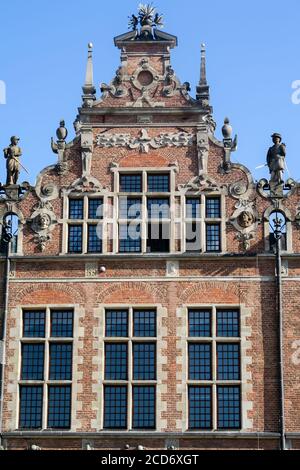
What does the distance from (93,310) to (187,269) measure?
112 inches

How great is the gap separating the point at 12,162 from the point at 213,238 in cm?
622

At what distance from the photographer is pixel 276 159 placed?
34.9 metres

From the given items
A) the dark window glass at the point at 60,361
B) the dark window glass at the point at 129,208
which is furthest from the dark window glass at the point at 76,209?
the dark window glass at the point at 60,361

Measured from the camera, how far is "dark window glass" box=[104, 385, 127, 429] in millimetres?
33031

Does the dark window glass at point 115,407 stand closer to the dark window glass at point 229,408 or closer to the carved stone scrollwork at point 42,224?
the dark window glass at point 229,408

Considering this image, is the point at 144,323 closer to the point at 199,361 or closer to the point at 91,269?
the point at 199,361

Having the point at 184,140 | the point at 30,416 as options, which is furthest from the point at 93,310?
the point at 184,140

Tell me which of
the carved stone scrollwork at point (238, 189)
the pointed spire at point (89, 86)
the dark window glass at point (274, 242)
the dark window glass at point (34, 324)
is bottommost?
the dark window glass at point (34, 324)

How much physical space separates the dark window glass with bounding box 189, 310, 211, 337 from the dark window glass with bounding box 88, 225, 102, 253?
3.23m

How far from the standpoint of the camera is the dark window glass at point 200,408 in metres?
32.9

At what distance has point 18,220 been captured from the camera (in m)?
35.0

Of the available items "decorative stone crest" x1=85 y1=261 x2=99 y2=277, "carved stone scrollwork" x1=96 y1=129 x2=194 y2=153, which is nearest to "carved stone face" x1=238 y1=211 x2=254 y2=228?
"carved stone scrollwork" x1=96 y1=129 x2=194 y2=153

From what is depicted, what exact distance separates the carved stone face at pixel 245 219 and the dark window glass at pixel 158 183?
2312 mm

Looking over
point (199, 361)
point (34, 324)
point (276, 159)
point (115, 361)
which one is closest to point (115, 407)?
point (115, 361)
